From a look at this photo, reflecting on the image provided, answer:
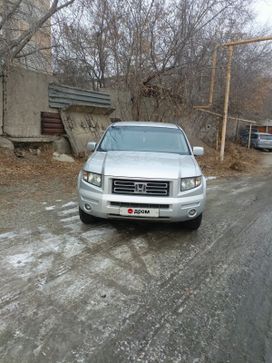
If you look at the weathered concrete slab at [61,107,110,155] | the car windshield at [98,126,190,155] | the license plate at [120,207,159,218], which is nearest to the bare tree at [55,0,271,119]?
the weathered concrete slab at [61,107,110,155]

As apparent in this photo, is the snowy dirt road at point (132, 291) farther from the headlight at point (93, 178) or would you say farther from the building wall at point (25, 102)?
the building wall at point (25, 102)

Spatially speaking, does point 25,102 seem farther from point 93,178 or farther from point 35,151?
point 93,178

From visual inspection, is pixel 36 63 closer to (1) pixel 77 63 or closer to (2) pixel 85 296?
(1) pixel 77 63

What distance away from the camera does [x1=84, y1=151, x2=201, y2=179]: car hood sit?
4.93m

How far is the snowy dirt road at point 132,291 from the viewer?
2.77 metres

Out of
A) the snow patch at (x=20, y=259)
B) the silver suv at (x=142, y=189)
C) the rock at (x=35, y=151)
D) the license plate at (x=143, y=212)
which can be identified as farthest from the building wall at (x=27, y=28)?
the snow patch at (x=20, y=259)

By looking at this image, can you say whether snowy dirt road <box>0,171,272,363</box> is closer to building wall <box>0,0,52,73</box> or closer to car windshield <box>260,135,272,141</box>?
building wall <box>0,0,52,73</box>

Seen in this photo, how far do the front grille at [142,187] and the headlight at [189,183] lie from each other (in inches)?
9.5

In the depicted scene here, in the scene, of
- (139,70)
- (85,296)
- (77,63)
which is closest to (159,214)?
(85,296)

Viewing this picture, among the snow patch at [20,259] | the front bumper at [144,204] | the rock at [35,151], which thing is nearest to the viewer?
the snow patch at [20,259]

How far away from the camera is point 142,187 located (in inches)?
193

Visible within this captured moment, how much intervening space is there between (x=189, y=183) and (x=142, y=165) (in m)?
0.72

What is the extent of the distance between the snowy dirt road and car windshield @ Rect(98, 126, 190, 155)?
1330mm

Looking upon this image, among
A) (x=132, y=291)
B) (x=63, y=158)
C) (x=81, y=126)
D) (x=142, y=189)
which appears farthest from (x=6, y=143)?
(x=132, y=291)
